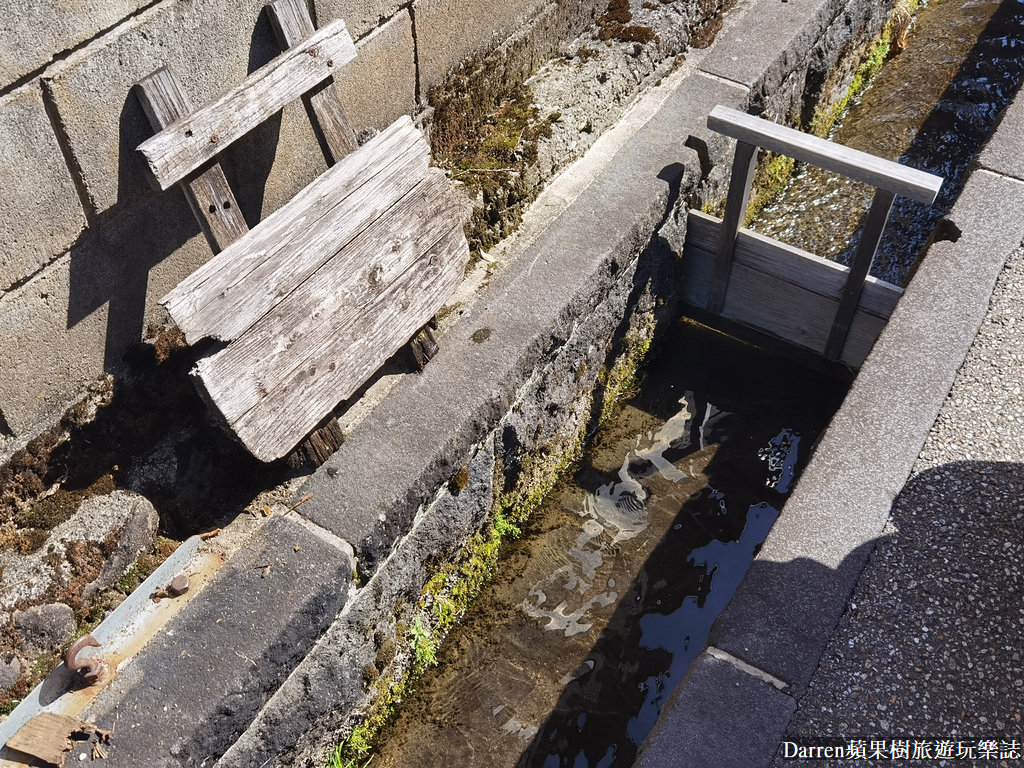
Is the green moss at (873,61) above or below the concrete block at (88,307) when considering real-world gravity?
below

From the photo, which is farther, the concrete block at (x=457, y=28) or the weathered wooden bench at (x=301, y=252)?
the concrete block at (x=457, y=28)

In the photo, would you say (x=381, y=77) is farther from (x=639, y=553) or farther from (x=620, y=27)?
(x=639, y=553)

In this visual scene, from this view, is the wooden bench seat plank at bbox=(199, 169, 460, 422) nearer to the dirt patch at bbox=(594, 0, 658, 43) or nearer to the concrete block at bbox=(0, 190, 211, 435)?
the concrete block at bbox=(0, 190, 211, 435)

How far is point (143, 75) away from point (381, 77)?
127cm

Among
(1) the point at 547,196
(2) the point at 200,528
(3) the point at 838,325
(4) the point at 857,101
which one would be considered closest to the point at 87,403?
(2) the point at 200,528

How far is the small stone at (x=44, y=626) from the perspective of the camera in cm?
302

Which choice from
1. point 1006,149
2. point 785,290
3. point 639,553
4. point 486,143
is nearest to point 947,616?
point 639,553

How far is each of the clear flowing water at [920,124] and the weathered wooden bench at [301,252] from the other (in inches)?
118

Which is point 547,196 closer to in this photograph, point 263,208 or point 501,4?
point 501,4

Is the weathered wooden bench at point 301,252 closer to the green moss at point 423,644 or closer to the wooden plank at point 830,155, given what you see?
the green moss at point 423,644

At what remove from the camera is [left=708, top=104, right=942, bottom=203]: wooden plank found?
4.23 meters

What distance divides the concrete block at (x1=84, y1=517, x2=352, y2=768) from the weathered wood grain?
2925 mm

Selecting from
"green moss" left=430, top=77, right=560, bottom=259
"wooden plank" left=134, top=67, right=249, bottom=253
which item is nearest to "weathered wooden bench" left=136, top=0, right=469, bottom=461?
"wooden plank" left=134, top=67, right=249, bottom=253

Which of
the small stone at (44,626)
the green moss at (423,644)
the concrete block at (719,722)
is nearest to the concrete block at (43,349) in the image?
the small stone at (44,626)
